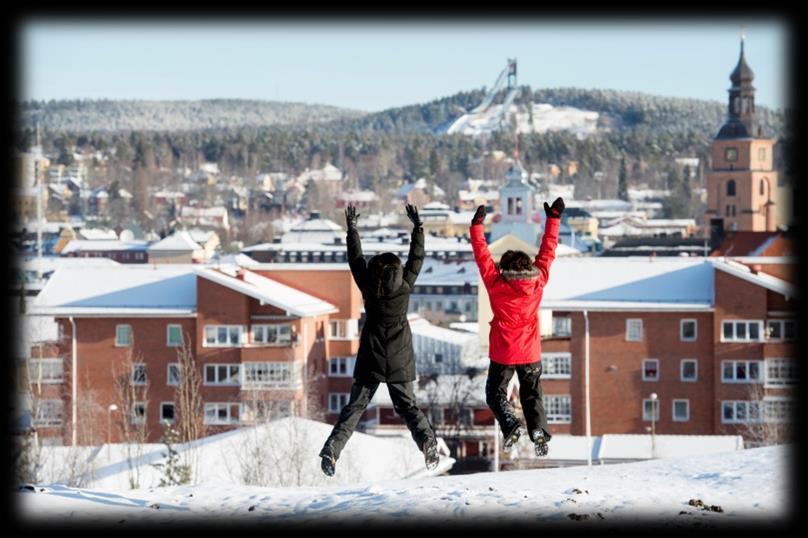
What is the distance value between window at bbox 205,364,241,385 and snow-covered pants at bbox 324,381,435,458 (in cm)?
3870

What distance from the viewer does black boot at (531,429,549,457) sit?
12.1m

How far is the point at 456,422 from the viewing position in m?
47.7

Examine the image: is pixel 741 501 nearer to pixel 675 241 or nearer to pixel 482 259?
pixel 482 259

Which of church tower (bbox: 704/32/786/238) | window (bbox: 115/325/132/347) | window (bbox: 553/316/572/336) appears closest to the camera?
window (bbox: 553/316/572/336)

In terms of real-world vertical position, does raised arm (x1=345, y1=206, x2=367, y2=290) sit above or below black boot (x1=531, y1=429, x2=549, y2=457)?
above

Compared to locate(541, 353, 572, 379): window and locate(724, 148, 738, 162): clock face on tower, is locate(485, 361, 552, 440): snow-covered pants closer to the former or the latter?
locate(541, 353, 572, 379): window

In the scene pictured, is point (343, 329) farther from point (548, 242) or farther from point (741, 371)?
point (548, 242)

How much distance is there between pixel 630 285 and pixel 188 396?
13411 millimetres

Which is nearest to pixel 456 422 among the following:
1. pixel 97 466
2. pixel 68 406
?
pixel 68 406

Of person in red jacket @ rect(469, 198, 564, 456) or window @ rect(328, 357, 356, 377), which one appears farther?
window @ rect(328, 357, 356, 377)

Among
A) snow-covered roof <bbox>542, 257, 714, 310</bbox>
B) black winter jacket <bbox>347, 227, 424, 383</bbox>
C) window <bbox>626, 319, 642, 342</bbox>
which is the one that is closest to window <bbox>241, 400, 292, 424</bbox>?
snow-covered roof <bbox>542, 257, 714, 310</bbox>

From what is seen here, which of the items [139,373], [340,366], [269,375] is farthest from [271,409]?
[340,366]

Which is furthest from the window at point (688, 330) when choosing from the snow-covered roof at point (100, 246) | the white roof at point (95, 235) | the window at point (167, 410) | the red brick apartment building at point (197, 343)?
the white roof at point (95, 235)

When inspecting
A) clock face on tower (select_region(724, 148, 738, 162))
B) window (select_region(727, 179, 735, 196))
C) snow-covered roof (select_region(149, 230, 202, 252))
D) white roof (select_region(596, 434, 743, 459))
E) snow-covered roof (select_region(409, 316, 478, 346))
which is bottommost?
white roof (select_region(596, 434, 743, 459))
